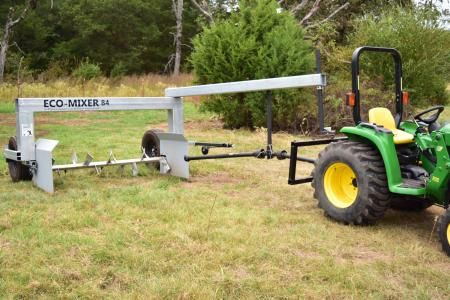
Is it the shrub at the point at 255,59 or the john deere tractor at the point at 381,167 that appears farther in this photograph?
the shrub at the point at 255,59

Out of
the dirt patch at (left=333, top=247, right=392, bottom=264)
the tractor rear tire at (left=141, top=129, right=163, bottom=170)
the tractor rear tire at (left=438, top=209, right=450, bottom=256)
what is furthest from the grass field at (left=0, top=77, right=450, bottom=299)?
the tractor rear tire at (left=141, top=129, right=163, bottom=170)

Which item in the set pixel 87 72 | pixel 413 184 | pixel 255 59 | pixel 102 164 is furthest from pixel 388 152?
pixel 87 72

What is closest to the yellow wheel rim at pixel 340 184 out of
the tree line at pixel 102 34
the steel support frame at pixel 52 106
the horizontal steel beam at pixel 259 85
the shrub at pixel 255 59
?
the horizontal steel beam at pixel 259 85

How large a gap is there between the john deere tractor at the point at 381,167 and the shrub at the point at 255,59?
20.8ft

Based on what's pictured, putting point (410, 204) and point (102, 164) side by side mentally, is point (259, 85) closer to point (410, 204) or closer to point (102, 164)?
point (410, 204)

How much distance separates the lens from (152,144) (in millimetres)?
6992

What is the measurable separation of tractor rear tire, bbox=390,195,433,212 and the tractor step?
16.1 inches

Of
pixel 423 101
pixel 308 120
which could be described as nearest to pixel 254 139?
pixel 308 120

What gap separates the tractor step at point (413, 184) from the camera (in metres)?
4.23

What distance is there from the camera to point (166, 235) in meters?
4.03

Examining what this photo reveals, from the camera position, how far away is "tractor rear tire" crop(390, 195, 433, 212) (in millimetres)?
4855

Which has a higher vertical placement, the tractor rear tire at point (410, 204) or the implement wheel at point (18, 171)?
the implement wheel at point (18, 171)

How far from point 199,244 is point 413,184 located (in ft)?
5.85

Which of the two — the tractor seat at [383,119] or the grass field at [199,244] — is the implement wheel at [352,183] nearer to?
the grass field at [199,244]
